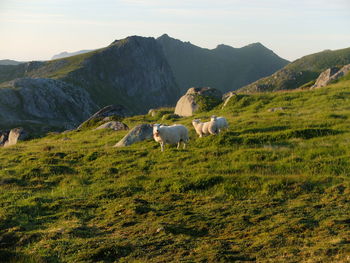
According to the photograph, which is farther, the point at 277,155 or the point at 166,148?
the point at 166,148

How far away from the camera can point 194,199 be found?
15.2 metres

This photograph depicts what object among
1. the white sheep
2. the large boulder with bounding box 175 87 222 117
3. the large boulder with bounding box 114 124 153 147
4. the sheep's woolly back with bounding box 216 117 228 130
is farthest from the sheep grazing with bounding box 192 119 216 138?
the large boulder with bounding box 175 87 222 117

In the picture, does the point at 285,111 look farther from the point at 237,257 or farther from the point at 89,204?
the point at 237,257

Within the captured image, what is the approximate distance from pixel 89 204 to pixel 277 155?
998 cm

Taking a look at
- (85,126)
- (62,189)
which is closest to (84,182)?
(62,189)

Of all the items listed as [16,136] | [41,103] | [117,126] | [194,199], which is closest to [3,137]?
[16,136]

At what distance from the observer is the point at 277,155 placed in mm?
19109

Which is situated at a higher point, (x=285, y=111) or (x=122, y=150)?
(x=285, y=111)

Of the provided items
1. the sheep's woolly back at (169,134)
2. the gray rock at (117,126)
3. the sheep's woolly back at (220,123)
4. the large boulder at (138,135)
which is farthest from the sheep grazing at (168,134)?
the gray rock at (117,126)

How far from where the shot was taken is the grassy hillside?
10.6 m

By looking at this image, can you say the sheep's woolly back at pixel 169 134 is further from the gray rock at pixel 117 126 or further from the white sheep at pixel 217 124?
the gray rock at pixel 117 126

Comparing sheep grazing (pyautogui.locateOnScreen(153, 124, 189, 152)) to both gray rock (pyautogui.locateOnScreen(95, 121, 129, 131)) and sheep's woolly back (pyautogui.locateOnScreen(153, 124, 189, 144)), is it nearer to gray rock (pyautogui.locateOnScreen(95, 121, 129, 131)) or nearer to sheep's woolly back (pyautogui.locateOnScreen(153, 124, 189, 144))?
sheep's woolly back (pyautogui.locateOnScreen(153, 124, 189, 144))

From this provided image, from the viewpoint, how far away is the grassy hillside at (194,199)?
10.6 m

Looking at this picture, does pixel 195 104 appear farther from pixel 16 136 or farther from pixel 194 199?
pixel 194 199
